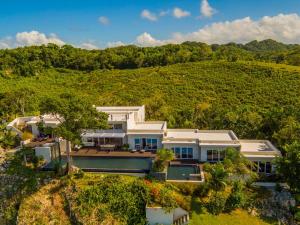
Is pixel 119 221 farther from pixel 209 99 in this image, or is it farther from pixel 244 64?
pixel 244 64

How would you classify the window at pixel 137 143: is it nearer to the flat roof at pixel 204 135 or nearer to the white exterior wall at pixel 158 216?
the flat roof at pixel 204 135

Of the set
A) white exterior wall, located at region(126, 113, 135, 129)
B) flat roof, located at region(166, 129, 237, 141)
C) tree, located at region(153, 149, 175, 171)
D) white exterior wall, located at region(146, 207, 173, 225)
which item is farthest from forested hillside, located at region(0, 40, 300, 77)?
white exterior wall, located at region(146, 207, 173, 225)

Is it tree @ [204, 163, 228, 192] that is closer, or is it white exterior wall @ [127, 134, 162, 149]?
tree @ [204, 163, 228, 192]

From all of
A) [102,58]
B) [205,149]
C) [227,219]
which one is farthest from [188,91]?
[227,219]

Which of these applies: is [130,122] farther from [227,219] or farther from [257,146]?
[227,219]

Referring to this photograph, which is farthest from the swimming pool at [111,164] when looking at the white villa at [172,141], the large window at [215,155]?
the large window at [215,155]

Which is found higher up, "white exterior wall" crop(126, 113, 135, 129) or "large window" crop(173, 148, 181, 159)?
"white exterior wall" crop(126, 113, 135, 129)

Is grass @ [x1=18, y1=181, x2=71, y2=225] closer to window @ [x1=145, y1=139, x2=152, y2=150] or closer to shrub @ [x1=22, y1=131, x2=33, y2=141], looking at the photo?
window @ [x1=145, y1=139, x2=152, y2=150]
